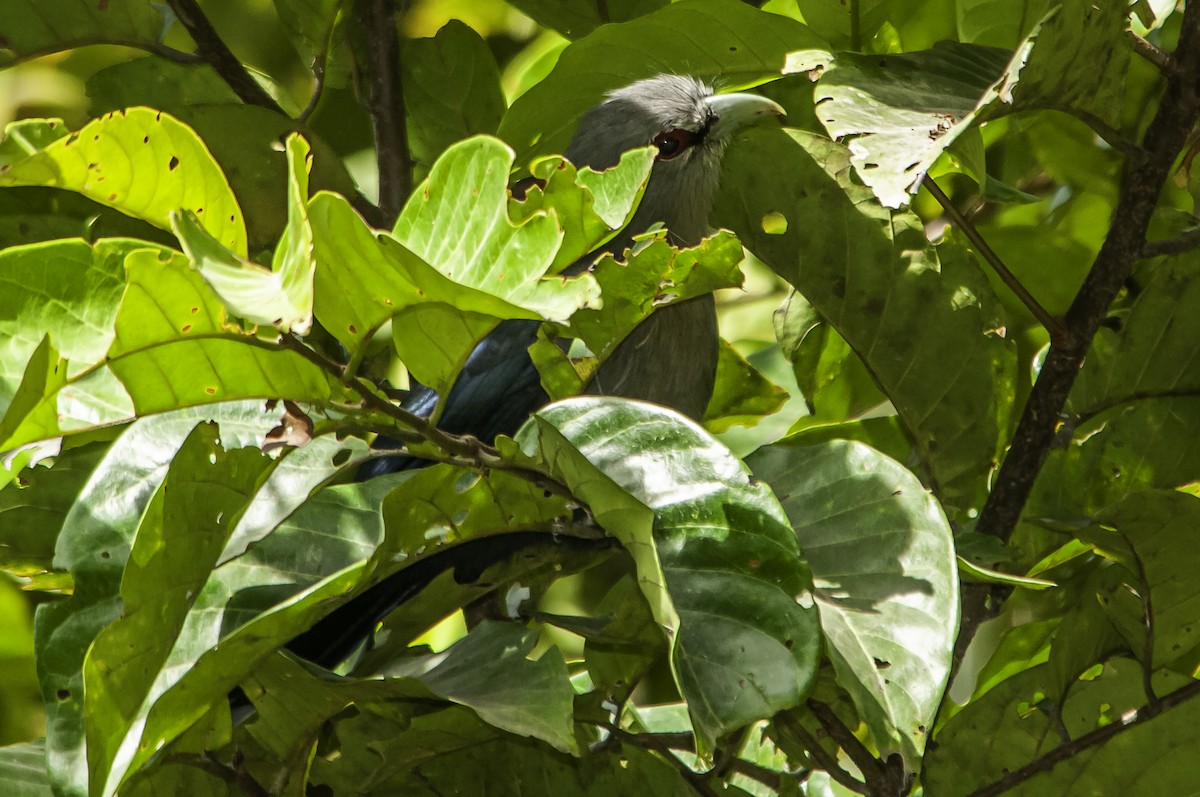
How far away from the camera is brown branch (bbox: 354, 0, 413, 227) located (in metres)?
2.12

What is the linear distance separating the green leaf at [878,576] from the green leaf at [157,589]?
0.55 m

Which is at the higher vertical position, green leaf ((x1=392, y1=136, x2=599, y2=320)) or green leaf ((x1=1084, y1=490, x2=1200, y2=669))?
green leaf ((x1=392, y1=136, x2=599, y2=320))

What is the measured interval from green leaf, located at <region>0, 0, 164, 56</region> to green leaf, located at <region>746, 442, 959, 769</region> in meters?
1.31

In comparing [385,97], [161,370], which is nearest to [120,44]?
[385,97]

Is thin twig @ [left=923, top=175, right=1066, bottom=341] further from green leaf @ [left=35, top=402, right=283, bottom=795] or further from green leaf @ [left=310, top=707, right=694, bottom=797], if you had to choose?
green leaf @ [left=35, top=402, right=283, bottom=795]

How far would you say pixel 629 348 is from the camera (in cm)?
242

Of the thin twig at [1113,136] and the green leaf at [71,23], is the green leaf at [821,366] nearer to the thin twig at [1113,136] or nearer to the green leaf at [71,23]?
the thin twig at [1113,136]

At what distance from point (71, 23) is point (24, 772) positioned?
1175mm

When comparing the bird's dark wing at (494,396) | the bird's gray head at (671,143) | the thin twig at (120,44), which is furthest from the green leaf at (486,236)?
the bird's gray head at (671,143)

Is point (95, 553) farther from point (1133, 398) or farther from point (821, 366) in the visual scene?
point (1133, 398)

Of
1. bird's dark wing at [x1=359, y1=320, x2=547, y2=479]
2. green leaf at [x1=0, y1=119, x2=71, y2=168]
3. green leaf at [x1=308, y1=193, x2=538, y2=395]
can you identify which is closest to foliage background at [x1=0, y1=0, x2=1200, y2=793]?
green leaf at [x1=308, y1=193, x2=538, y2=395]

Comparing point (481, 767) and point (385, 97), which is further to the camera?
point (385, 97)

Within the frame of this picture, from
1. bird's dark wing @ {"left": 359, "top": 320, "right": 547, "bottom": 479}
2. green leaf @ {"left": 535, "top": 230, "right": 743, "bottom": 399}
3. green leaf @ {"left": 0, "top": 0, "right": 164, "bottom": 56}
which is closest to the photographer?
green leaf @ {"left": 535, "top": 230, "right": 743, "bottom": 399}

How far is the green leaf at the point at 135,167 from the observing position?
106 cm
